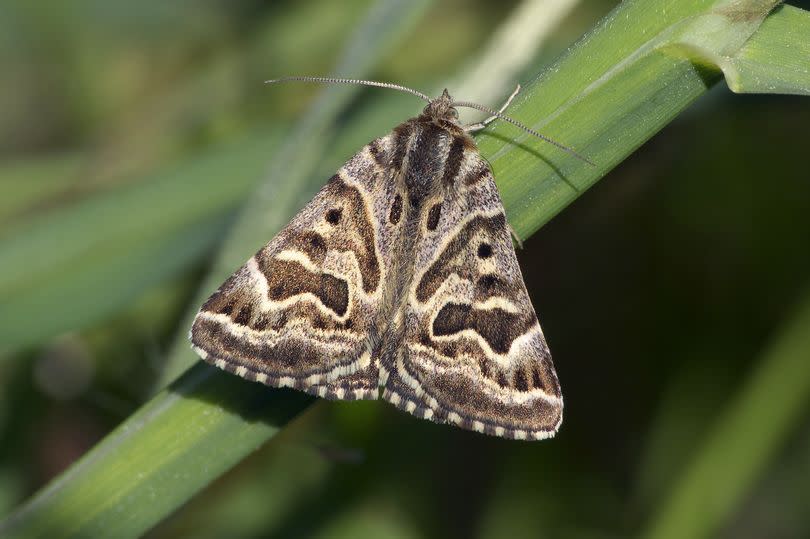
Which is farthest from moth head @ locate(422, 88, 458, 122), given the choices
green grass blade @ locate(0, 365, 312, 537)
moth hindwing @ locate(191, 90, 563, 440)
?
green grass blade @ locate(0, 365, 312, 537)

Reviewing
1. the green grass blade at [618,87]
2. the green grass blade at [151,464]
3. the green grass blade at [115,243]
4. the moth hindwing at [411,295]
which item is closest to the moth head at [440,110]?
the moth hindwing at [411,295]

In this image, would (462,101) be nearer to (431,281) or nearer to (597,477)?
(431,281)

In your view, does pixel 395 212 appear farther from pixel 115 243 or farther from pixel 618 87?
pixel 115 243

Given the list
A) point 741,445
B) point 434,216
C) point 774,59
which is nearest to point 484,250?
point 434,216

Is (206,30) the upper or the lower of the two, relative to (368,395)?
upper

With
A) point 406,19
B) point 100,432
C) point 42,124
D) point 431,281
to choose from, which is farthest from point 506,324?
point 42,124

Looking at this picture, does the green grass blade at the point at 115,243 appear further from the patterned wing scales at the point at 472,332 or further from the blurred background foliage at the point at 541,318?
the patterned wing scales at the point at 472,332
